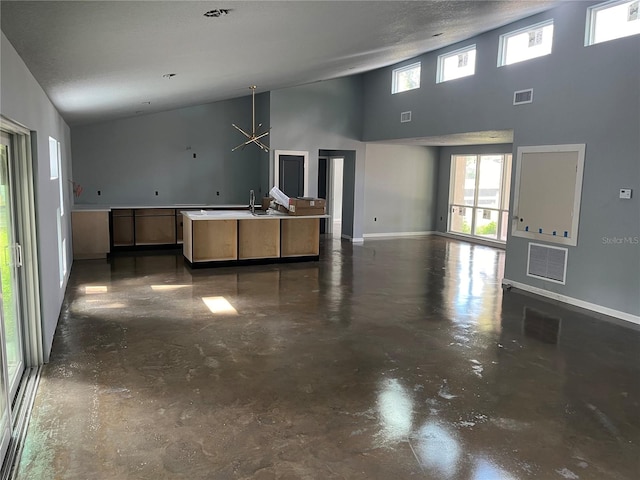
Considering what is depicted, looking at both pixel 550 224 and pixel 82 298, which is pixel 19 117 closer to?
pixel 82 298

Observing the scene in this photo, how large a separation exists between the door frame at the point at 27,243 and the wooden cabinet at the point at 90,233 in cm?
478

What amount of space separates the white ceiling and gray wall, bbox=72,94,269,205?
3248 millimetres

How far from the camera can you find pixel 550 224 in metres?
6.34

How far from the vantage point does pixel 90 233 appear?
26.7 ft

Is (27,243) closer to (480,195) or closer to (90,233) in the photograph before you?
(90,233)

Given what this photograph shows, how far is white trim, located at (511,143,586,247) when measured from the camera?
19.5 feet

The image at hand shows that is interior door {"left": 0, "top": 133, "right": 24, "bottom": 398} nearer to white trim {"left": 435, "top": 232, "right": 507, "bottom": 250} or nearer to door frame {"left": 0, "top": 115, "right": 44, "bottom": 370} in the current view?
door frame {"left": 0, "top": 115, "right": 44, "bottom": 370}

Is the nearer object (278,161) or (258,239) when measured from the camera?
(258,239)

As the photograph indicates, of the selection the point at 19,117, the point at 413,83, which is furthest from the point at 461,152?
the point at 19,117

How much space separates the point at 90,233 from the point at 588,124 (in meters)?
7.57

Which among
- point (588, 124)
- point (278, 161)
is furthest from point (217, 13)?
point (278, 161)

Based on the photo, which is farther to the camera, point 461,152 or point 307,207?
point 461,152

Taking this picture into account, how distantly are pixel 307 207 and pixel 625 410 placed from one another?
578 centimetres

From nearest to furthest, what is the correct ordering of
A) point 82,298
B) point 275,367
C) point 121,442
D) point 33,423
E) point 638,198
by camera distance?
point 121,442
point 33,423
point 275,367
point 638,198
point 82,298
